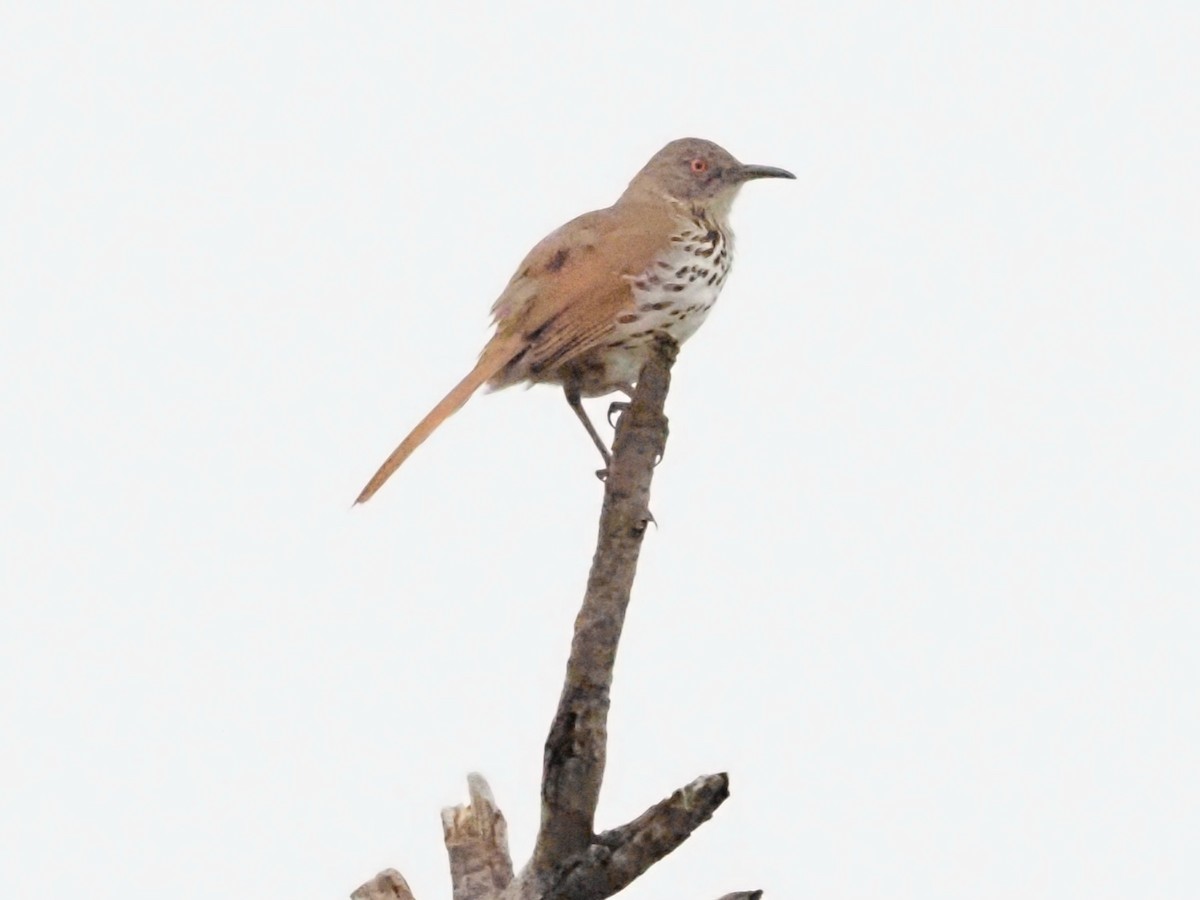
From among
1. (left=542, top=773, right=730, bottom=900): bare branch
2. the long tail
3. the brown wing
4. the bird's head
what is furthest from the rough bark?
the bird's head

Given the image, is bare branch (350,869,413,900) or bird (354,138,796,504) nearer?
bare branch (350,869,413,900)

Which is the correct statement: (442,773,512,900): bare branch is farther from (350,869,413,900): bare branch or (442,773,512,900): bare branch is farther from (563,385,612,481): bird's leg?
(563,385,612,481): bird's leg

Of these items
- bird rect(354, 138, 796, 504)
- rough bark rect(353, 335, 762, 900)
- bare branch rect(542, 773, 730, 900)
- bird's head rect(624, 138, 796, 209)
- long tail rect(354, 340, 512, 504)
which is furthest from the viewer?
bird's head rect(624, 138, 796, 209)

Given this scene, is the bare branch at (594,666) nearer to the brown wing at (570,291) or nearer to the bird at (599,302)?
the bird at (599,302)

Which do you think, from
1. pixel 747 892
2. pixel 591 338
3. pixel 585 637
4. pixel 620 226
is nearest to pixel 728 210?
pixel 620 226

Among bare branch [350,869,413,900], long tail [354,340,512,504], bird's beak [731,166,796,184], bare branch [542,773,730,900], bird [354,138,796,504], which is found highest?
bird's beak [731,166,796,184]

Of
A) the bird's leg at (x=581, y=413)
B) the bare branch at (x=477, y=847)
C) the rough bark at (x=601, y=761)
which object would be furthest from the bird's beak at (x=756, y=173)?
the bare branch at (x=477, y=847)

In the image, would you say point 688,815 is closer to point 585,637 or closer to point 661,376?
point 585,637

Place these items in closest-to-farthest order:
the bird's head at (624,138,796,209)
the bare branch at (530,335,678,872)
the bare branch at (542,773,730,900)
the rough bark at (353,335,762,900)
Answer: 1. the bare branch at (542,773,730,900)
2. the rough bark at (353,335,762,900)
3. the bare branch at (530,335,678,872)
4. the bird's head at (624,138,796,209)

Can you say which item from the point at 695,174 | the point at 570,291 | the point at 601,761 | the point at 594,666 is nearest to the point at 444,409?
the point at 570,291
